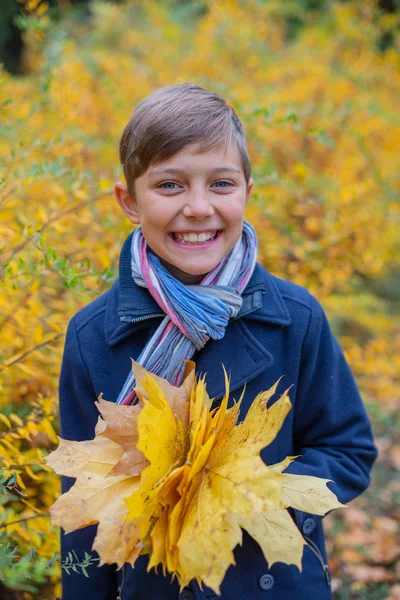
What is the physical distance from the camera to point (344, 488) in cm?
154

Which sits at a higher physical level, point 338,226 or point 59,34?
point 59,34

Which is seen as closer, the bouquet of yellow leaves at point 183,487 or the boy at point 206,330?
the bouquet of yellow leaves at point 183,487

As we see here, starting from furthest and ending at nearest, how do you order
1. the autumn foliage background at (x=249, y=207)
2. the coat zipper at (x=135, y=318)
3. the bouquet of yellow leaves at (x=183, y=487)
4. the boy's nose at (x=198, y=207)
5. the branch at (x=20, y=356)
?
the autumn foliage background at (x=249, y=207) < the branch at (x=20, y=356) < the coat zipper at (x=135, y=318) < the boy's nose at (x=198, y=207) < the bouquet of yellow leaves at (x=183, y=487)

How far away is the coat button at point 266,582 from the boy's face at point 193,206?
2.53ft

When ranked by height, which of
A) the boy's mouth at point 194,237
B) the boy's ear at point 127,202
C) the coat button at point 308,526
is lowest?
the coat button at point 308,526

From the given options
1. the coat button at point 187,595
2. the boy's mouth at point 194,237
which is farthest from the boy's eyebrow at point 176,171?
the coat button at point 187,595

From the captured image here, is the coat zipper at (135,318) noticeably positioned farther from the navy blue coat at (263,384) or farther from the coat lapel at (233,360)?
the coat lapel at (233,360)

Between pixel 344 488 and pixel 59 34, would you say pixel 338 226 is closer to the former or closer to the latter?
pixel 59 34

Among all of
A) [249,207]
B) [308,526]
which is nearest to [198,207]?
[308,526]

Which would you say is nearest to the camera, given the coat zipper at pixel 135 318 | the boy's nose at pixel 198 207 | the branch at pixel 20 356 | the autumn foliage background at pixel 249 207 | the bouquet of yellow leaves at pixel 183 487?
the bouquet of yellow leaves at pixel 183 487

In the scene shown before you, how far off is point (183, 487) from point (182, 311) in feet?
1.55

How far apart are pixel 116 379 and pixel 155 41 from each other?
4.73 meters

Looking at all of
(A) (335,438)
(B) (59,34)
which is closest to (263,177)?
(B) (59,34)

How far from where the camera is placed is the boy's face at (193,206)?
140 cm
